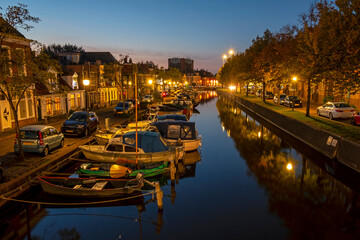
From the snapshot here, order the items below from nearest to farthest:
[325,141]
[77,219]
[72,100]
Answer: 1. [77,219]
2. [325,141]
3. [72,100]

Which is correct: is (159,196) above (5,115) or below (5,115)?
below

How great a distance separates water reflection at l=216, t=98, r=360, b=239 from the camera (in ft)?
33.8

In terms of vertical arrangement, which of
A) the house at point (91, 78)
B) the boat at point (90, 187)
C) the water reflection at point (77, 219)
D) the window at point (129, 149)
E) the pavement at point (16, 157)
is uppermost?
the house at point (91, 78)

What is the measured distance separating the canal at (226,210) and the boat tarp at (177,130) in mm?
2565

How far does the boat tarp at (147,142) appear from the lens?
54.4 ft

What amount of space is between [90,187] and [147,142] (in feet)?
15.4

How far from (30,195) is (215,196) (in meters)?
8.65

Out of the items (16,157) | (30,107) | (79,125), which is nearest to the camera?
(16,157)

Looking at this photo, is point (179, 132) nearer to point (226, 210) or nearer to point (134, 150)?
point (134, 150)

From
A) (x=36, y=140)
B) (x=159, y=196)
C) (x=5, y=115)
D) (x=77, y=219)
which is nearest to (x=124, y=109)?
(x=5, y=115)

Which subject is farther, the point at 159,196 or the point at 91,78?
the point at 91,78

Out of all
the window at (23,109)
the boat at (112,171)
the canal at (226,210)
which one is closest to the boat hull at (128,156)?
the boat at (112,171)

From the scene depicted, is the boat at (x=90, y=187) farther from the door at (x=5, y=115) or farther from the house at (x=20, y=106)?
the door at (x=5, y=115)

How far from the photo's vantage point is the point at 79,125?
22922 millimetres
